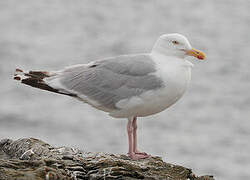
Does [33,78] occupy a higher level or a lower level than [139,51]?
lower

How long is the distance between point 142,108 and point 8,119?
13.1m

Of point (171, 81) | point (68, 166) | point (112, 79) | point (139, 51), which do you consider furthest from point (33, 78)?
point (139, 51)

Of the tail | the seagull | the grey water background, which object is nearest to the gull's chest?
the seagull

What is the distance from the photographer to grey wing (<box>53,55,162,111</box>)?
328 inches

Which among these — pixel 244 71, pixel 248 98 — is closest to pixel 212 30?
pixel 244 71

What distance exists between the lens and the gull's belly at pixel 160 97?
809cm

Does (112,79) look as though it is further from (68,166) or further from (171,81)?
(68,166)

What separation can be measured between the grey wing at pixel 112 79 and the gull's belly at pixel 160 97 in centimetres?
9

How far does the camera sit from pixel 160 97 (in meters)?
8.10

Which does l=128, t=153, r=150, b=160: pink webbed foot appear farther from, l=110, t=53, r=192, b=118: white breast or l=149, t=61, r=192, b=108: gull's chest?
l=149, t=61, r=192, b=108: gull's chest

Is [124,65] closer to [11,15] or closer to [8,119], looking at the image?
[8,119]

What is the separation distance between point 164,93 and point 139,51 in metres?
17.5

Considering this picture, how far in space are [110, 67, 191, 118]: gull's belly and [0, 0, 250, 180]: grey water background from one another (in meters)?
10.0

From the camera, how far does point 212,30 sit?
30203 mm
